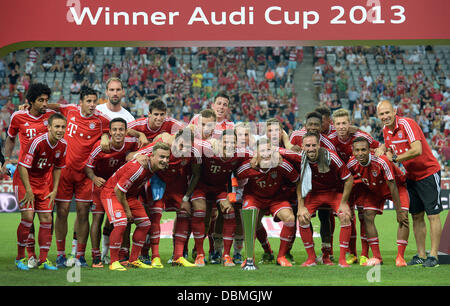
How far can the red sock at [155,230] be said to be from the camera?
7367mm

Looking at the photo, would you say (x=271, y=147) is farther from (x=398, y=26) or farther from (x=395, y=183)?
(x=398, y=26)

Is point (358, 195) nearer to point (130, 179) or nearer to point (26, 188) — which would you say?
point (130, 179)

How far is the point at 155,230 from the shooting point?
7.45 meters

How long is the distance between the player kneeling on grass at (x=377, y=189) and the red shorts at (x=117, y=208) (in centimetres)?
246

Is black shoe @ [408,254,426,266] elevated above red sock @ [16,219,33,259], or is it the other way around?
red sock @ [16,219,33,259]

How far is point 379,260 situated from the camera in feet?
24.4

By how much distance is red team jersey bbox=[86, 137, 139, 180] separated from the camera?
741 centimetres

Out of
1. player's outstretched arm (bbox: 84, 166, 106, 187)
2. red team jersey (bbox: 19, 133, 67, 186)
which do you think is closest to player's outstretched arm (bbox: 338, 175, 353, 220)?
player's outstretched arm (bbox: 84, 166, 106, 187)

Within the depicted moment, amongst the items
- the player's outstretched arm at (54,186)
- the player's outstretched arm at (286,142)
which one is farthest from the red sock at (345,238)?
the player's outstretched arm at (54,186)

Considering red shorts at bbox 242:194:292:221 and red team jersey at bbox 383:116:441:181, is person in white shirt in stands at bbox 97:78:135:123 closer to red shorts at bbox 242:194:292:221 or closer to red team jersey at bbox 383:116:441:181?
red shorts at bbox 242:194:292:221

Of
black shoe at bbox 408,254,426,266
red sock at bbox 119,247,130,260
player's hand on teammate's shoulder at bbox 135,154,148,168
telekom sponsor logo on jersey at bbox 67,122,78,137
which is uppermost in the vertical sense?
telekom sponsor logo on jersey at bbox 67,122,78,137

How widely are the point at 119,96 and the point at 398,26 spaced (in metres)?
3.49

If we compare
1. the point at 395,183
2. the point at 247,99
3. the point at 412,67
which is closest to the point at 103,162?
the point at 395,183

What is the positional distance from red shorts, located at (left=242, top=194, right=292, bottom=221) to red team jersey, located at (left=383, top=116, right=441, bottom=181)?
1.43 metres
